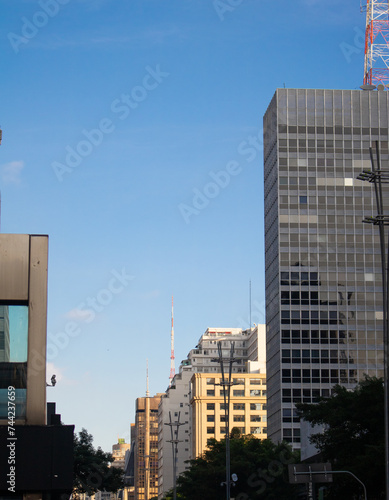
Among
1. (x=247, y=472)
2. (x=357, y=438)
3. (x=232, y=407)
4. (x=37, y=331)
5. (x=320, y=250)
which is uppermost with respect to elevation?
(x=320, y=250)

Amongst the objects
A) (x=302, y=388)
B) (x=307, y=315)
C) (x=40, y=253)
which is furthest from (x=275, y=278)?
(x=40, y=253)

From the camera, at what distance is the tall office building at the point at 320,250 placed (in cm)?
12756

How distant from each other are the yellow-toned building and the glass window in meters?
162

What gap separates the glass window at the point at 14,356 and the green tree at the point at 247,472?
181ft

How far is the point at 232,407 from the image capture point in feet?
602

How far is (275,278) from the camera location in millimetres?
131750

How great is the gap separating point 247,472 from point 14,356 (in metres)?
65.0

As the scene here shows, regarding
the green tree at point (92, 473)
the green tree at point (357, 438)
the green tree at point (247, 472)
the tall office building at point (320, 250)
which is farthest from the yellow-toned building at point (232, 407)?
the green tree at point (357, 438)

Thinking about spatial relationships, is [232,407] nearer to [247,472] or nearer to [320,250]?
[320,250]

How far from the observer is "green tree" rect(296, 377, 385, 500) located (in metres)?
47.4

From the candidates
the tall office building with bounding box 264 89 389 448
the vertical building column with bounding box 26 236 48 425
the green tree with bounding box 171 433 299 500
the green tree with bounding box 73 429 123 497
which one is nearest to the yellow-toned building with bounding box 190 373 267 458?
the tall office building with bounding box 264 89 389 448

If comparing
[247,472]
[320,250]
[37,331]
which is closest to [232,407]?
[320,250]

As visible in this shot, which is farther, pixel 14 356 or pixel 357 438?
pixel 357 438

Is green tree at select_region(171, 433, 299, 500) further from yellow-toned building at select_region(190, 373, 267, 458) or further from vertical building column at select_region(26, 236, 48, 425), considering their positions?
yellow-toned building at select_region(190, 373, 267, 458)
